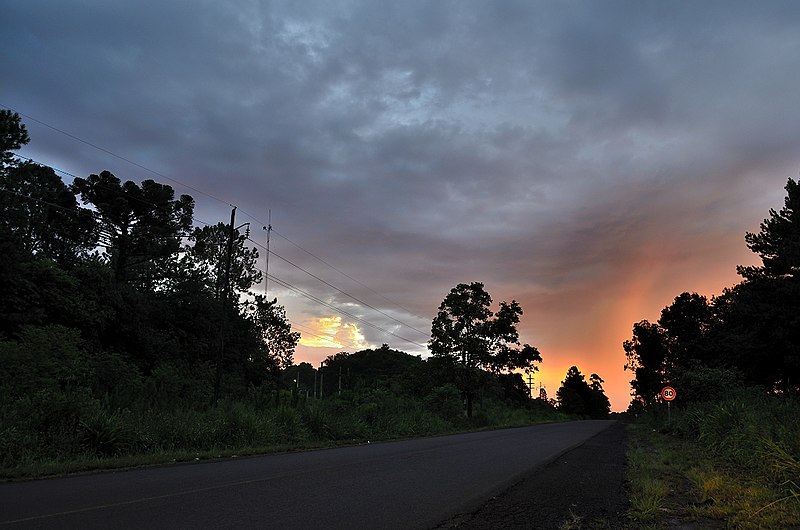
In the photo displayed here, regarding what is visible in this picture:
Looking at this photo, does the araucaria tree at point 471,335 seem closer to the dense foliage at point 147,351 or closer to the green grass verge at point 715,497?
the dense foliage at point 147,351

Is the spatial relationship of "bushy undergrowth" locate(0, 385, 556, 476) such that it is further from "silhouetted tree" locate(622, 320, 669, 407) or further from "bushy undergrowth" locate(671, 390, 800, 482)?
"silhouetted tree" locate(622, 320, 669, 407)

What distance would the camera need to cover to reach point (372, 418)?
1028 inches

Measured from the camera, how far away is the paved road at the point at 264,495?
607cm

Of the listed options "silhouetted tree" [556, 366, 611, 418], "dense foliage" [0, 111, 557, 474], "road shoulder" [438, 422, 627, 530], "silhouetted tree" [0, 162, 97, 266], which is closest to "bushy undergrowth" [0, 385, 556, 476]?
"dense foliage" [0, 111, 557, 474]

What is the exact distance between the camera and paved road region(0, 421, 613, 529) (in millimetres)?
6074

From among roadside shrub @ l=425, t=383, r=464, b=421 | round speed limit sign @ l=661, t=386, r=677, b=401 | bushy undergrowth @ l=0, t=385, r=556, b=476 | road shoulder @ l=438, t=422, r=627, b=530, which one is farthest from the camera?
roadside shrub @ l=425, t=383, r=464, b=421

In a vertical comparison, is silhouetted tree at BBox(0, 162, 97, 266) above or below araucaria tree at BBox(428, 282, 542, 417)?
above

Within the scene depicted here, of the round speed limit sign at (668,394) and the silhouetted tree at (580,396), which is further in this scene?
the silhouetted tree at (580,396)

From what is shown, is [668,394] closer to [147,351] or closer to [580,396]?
[147,351]

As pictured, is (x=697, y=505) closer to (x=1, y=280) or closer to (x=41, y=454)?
(x=41, y=454)

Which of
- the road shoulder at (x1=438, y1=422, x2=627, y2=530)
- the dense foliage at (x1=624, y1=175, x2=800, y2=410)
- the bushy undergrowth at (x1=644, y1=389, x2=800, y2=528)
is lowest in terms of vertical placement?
the road shoulder at (x1=438, y1=422, x2=627, y2=530)

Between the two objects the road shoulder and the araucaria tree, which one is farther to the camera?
the araucaria tree

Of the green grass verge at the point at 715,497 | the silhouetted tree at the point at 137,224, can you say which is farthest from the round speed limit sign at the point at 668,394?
the silhouetted tree at the point at 137,224

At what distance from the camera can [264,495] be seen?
7.67 metres
